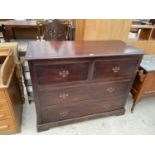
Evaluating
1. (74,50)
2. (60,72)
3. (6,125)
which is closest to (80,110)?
(60,72)

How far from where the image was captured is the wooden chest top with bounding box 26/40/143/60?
121 cm

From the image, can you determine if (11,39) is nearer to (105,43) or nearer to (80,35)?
(80,35)

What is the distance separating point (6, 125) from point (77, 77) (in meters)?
0.91

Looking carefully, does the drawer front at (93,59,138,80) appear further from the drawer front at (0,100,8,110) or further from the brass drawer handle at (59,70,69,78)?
the drawer front at (0,100,8,110)

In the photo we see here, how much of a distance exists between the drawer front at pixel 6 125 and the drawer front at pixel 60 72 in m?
0.58

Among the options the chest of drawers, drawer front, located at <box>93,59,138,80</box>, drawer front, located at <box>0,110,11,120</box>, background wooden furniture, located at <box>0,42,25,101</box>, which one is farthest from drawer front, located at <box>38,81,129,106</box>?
background wooden furniture, located at <box>0,42,25,101</box>

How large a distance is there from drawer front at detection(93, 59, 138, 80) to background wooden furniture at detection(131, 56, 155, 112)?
0.69 feet

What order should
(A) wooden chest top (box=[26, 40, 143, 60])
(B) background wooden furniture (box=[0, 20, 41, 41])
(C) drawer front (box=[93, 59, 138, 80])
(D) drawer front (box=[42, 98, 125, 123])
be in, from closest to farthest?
1. (A) wooden chest top (box=[26, 40, 143, 60])
2. (C) drawer front (box=[93, 59, 138, 80])
3. (D) drawer front (box=[42, 98, 125, 123])
4. (B) background wooden furniture (box=[0, 20, 41, 41])

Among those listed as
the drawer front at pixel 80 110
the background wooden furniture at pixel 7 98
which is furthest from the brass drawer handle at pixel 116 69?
the background wooden furniture at pixel 7 98

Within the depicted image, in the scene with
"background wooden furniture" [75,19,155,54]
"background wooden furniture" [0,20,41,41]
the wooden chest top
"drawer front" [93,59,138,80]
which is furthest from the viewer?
"background wooden furniture" [0,20,41,41]

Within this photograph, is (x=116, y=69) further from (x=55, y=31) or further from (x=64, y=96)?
(x=55, y=31)

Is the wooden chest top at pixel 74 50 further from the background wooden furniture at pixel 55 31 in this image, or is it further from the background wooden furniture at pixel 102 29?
the background wooden furniture at pixel 55 31

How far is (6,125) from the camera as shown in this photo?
148 cm
